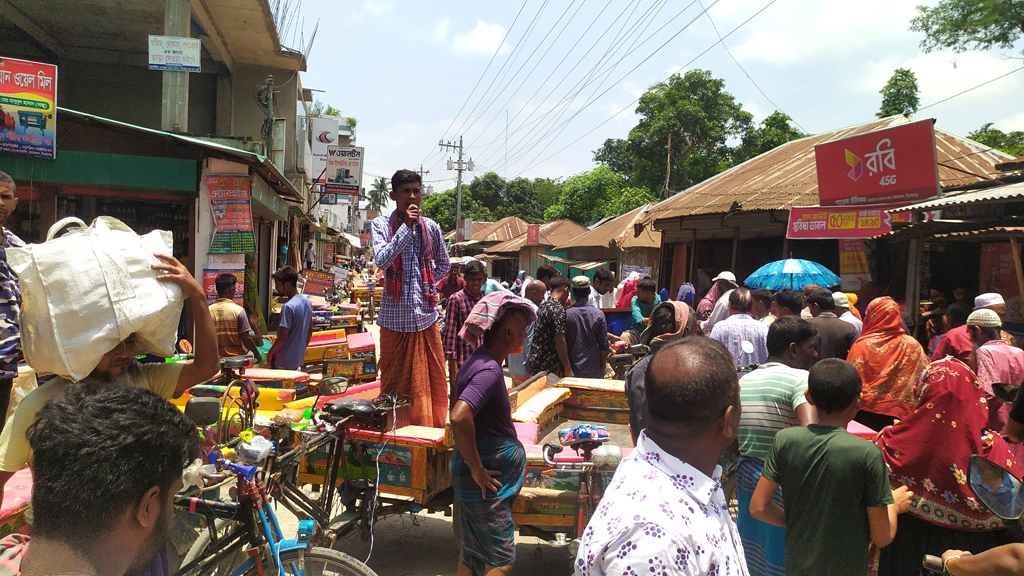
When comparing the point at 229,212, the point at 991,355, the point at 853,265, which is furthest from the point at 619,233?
the point at 991,355

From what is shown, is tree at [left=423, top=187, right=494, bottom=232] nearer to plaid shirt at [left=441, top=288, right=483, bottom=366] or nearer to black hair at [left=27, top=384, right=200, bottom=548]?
plaid shirt at [left=441, top=288, right=483, bottom=366]

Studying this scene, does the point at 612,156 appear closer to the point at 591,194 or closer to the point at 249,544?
the point at 591,194

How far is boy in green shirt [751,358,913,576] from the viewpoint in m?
2.46

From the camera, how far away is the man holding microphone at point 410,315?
4.27 m

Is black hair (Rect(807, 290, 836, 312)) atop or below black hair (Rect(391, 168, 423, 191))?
below

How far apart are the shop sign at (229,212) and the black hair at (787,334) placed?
28.8ft

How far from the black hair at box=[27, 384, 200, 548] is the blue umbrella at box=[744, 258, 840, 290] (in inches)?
330

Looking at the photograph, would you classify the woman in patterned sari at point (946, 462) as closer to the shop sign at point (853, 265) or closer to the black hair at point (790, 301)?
the black hair at point (790, 301)

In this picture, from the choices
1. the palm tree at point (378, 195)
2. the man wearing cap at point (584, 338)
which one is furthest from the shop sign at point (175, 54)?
the palm tree at point (378, 195)

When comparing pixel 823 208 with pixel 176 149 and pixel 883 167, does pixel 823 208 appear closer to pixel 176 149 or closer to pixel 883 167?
pixel 883 167

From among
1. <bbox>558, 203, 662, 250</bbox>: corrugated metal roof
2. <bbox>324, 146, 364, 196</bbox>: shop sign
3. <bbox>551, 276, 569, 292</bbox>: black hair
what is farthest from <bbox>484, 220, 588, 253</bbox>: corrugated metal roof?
<bbox>551, 276, 569, 292</bbox>: black hair

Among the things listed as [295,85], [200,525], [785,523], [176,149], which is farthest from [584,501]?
[295,85]

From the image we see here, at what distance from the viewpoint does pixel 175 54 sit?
10.5m

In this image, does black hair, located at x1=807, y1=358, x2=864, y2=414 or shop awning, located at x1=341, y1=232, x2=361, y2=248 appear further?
shop awning, located at x1=341, y1=232, x2=361, y2=248
